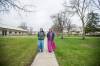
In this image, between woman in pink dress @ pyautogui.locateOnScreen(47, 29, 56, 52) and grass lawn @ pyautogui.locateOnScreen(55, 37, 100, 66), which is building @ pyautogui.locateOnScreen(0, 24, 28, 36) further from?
woman in pink dress @ pyautogui.locateOnScreen(47, 29, 56, 52)

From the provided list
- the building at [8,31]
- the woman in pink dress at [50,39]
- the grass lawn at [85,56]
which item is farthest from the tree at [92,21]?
the woman in pink dress at [50,39]

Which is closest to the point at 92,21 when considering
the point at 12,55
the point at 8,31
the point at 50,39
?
the point at 8,31

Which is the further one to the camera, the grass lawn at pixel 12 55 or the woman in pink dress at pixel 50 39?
the woman in pink dress at pixel 50 39

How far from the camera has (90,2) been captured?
444cm

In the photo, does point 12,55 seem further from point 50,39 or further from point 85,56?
point 85,56

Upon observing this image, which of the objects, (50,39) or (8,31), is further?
(50,39)

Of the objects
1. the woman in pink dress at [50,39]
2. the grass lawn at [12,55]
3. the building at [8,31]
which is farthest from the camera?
the woman in pink dress at [50,39]

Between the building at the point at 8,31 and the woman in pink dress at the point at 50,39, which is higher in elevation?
the building at the point at 8,31

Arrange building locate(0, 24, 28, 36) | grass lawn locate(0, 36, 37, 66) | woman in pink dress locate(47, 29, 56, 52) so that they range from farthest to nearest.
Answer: woman in pink dress locate(47, 29, 56, 52) → grass lawn locate(0, 36, 37, 66) → building locate(0, 24, 28, 36)

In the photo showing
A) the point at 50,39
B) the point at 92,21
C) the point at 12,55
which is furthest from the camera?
the point at 50,39

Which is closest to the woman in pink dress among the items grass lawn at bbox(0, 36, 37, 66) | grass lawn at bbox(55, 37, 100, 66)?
grass lawn at bbox(55, 37, 100, 66)

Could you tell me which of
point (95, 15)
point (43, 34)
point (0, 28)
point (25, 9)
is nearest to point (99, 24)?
point (95, 15)

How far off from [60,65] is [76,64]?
44cm

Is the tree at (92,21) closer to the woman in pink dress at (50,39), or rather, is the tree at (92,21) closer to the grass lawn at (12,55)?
the grass lawn at (12,55)
